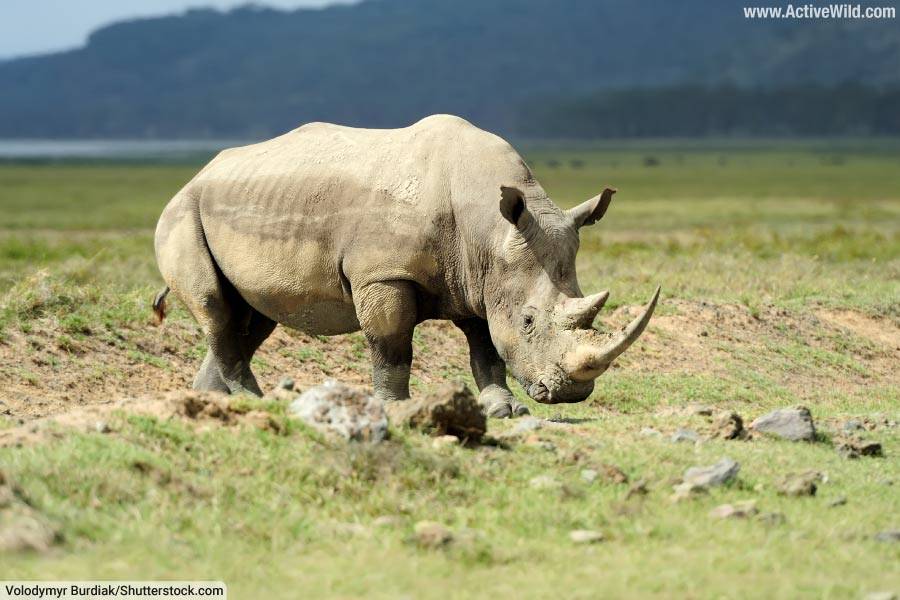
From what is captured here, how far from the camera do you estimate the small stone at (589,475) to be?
23.9ft

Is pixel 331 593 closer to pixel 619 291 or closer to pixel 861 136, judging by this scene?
pixel 619 291

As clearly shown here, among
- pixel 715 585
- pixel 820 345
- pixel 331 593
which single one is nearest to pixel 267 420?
pixel 331 593

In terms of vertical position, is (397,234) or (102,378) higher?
(397,234)

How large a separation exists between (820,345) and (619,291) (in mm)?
2276

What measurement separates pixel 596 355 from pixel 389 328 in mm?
1472

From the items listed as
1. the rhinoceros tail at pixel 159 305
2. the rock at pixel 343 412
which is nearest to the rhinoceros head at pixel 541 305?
the rock at pixel 343 412

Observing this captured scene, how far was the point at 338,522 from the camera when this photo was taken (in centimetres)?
652

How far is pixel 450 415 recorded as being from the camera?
25.2 feet

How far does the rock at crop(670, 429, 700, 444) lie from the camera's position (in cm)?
847

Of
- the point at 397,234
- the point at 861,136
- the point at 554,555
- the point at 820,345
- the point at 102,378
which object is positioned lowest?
the point at 861,136

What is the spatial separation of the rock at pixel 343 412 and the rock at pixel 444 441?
0.31 meters

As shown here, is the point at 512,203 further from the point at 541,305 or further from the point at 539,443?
the point at 539,443

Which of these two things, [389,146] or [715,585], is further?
[389,146]

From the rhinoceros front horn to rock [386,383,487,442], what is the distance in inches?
42.8
